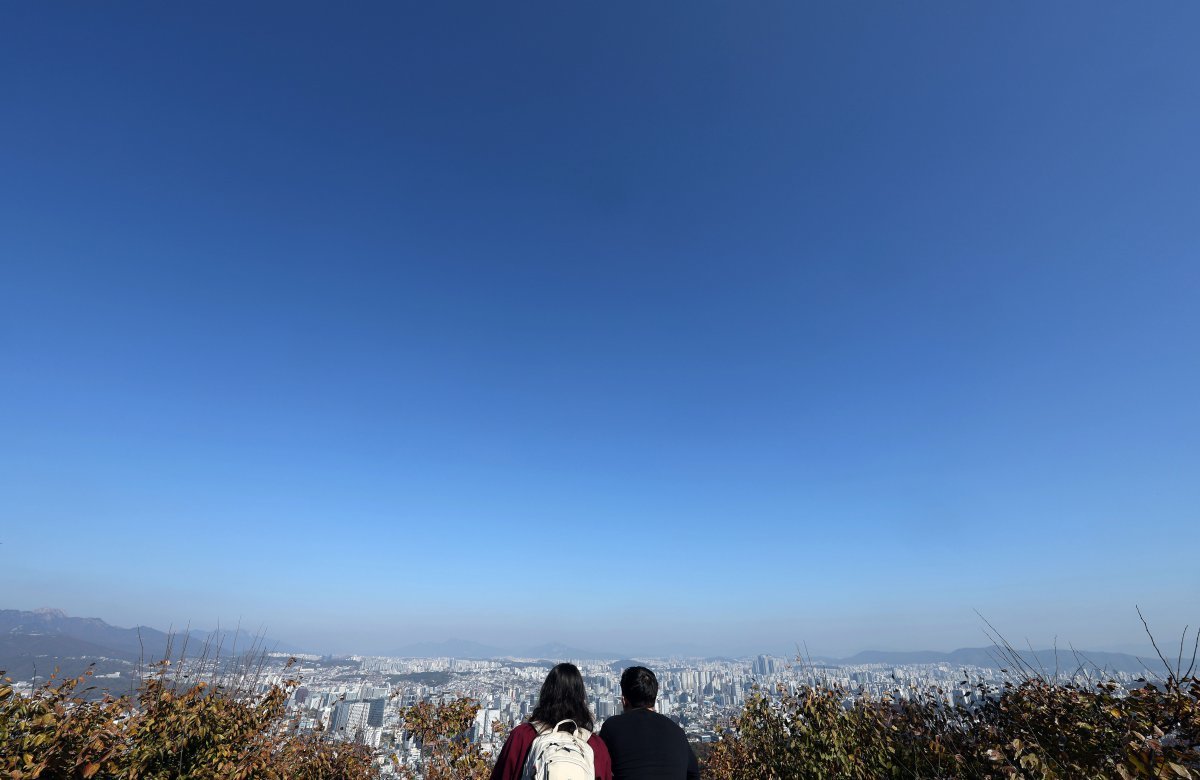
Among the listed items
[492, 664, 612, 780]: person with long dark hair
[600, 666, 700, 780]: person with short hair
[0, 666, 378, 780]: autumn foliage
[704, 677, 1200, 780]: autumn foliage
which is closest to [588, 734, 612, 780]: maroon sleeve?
[492, 664, 612, 780]: person with long dark hair

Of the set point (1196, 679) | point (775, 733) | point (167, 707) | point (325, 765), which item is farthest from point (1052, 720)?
point (325, 765)

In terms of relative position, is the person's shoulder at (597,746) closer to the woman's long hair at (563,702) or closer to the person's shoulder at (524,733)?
the woman's long hair at (563,702)

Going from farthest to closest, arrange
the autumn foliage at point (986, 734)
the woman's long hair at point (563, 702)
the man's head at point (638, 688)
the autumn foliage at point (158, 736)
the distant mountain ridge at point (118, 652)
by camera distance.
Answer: the distant mountain ridge at point (118, 652)
the autumn foliage at point (158, 736)
the man's head at point (638, 688)
the autumn foliage at point (986, 734)
the woman's long hair at point (563, 702)

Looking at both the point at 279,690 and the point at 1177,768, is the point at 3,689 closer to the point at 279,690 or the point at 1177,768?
the point at 279,690

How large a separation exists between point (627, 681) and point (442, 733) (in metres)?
7.24

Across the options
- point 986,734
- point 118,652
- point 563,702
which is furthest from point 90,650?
point 986,734

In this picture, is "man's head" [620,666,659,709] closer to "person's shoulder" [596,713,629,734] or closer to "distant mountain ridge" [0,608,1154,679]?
"person's shoulder" [596,713,629,734]

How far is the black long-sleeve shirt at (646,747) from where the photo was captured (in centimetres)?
314

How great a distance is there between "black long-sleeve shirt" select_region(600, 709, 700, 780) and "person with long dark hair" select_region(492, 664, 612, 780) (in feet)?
0.49

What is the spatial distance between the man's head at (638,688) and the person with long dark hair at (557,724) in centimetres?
41

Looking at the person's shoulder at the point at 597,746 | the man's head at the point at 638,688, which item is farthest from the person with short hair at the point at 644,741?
the person's shoulder at the point at 597,746

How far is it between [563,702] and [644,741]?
66 cm

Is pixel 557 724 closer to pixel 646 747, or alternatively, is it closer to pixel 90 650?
pixel 646 747

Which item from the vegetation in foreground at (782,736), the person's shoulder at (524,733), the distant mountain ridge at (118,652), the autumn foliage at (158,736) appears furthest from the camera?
the distant mountain ridge at (118,652)
